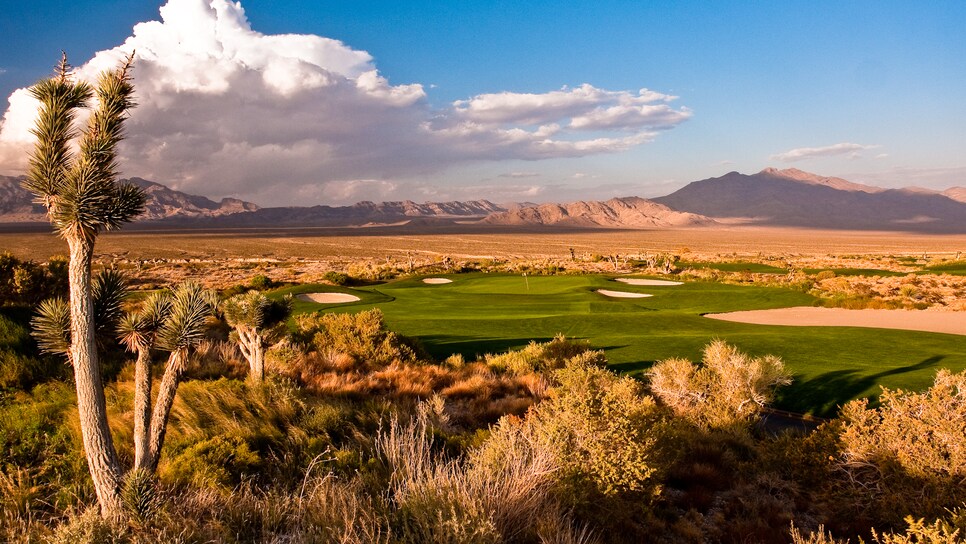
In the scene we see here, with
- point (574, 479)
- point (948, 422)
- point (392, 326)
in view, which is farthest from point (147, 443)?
point (392, 326)

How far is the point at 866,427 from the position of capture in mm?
6023

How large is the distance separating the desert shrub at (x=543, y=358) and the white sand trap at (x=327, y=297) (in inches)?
565

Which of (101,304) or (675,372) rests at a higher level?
(101,304)

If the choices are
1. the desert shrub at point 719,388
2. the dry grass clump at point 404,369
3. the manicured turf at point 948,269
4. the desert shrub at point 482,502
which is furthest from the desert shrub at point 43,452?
the manicured turf at point 948,269

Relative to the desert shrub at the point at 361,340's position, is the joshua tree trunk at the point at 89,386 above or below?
above

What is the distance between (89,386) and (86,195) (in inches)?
65.8

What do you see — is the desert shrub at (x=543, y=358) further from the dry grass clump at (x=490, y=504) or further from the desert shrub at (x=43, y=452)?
the desert shrub at (x=43, y=452)

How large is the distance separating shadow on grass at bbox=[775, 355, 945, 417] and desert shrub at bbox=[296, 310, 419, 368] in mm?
A: 8257

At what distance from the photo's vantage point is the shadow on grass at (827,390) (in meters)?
10.4

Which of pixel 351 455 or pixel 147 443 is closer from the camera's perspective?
pixel 147 443

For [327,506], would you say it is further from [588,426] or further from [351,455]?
[588,426]

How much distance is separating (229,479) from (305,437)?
1350 mm

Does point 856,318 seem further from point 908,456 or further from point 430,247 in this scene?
point 430,247

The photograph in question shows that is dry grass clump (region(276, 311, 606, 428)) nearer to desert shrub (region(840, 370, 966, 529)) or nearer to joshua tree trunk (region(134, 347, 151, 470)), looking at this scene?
joshua tree trunk (region(134, 347, 151, 470))
